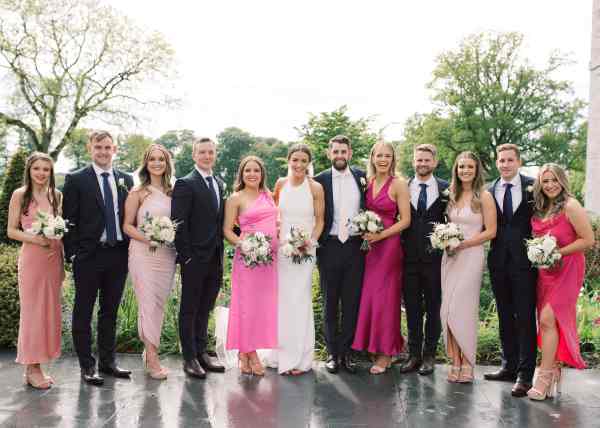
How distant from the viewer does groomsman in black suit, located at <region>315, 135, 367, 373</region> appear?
677 cm

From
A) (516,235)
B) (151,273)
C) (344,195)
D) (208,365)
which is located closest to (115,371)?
(208,365)

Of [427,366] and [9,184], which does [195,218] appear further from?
[9,184]

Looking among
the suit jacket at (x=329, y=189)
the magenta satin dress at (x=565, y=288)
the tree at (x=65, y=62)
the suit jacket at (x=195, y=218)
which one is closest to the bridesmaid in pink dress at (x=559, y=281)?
the magenta satin dress at (x=565, y=288)

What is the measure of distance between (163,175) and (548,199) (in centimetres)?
419

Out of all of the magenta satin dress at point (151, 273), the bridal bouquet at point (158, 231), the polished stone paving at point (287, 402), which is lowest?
the polished stone paving at point (287, 402)

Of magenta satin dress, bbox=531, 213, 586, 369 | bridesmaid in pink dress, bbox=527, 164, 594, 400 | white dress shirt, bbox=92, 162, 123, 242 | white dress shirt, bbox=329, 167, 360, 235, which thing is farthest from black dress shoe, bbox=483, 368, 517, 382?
white dress shirt, bbox=92, 162, 123, 242

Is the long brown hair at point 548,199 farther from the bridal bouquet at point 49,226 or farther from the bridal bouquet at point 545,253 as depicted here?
the bridal bouquet at point 49,226

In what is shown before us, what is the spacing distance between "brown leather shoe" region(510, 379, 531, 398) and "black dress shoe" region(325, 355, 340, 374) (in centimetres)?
195

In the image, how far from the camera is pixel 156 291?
646 cm

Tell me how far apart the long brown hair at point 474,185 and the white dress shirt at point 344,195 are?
1101 millimetres

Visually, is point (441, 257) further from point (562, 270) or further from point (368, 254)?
point (562, 270)

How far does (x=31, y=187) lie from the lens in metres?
6.10

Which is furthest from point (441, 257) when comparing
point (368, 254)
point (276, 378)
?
point (276, 378)

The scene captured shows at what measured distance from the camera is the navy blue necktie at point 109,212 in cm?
617
